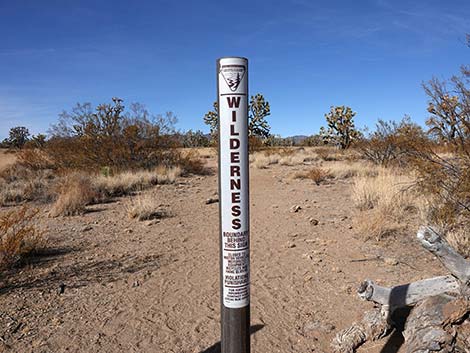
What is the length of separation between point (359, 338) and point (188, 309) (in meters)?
1.88

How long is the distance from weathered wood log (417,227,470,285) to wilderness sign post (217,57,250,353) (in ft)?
5.39

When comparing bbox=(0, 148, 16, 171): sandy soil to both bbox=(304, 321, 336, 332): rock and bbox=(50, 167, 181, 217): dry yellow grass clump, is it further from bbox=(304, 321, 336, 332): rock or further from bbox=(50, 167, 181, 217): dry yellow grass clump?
bbox=(304, 321, 336, 332): rock

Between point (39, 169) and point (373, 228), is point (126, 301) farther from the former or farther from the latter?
point (39, 169)

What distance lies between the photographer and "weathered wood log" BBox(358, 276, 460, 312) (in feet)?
10.9

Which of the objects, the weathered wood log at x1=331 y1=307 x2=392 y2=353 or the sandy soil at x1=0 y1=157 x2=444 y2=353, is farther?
the sandy soil at x1=0 y1=157 x2=444 y2=353

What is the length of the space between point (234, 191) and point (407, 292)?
224 centimetres

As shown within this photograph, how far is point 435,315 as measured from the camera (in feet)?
9.89

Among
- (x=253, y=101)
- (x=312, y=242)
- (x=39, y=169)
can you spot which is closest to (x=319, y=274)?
(x=312, y=242)

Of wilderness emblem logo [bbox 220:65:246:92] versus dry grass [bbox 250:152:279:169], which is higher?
wilderness emblem logo [bbox 220:65:246:92]

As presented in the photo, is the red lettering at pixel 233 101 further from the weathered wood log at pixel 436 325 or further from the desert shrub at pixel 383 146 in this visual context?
the desert shrub at pixel 383 146

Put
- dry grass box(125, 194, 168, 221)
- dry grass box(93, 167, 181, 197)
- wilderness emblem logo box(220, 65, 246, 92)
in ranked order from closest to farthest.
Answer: wilderness emblem logo box(220, 65, 246, 92) < dry grass box(125, 194, 168, 221) < dry grass box(93, 167, 181, 197)

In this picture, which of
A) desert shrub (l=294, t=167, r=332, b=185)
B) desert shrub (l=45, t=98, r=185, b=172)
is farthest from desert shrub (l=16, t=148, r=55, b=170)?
desert shrub (l=294, t=167, r=332, b=185)

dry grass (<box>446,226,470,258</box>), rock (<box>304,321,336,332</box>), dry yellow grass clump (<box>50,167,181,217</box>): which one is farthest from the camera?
dry yellow grass clump (<box>50,167,181,217</box>)

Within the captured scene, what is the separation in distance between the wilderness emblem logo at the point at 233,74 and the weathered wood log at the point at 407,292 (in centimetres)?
240
